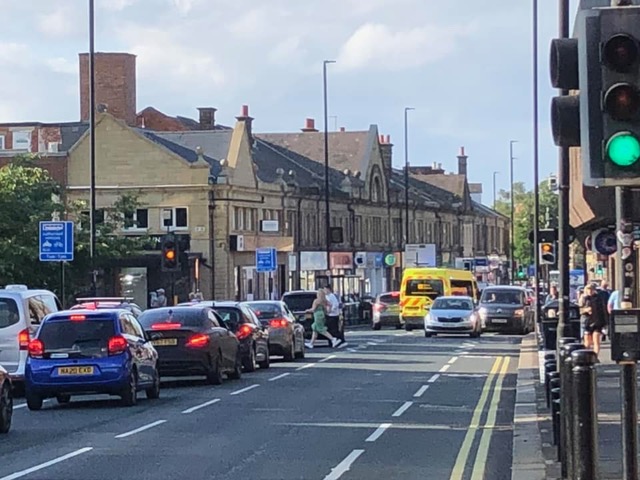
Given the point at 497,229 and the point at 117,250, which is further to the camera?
the point at 497,229

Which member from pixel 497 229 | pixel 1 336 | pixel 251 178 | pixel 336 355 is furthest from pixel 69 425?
pixel 497 229

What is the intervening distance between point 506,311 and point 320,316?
13.7 meters

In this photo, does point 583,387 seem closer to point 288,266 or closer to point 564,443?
point 564,443

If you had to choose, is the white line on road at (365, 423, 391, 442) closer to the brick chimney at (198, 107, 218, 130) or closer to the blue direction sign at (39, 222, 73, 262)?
the blue direction sign at (39, 222, 73, 262)

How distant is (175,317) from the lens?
91.1 feet

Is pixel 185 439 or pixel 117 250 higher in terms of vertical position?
pixel 117 250

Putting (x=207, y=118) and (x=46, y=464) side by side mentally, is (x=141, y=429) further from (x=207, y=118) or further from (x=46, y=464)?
(x=207, y=118)

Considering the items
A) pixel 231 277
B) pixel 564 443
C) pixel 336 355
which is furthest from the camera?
pixel 231 277

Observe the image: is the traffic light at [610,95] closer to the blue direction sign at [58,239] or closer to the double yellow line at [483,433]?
the double yellow line at [483,433]

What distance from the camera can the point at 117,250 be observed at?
51.1 m

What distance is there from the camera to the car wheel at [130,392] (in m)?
22.8

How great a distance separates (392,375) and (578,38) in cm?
2096

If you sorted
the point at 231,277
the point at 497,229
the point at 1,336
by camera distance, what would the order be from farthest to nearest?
1. the point at 497,229
2. the point at 231,277
3. the point at 1,336

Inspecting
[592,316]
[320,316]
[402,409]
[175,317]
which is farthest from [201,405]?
[320,316]
